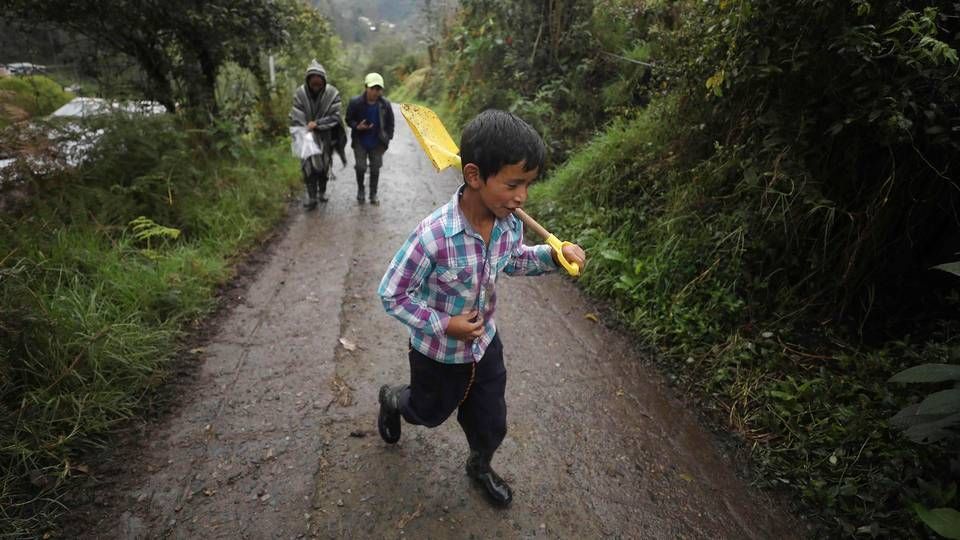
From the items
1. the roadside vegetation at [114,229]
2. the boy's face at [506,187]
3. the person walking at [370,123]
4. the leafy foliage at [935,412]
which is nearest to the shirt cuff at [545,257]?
the boy's face at [506,187]

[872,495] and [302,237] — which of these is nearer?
[872,495]

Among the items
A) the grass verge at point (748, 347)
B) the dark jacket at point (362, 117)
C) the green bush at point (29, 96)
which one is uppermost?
the green bush at point (29, 96)

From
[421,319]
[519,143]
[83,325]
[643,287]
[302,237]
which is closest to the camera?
[519,143]

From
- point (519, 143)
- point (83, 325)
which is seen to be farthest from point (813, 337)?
point (83, 325)

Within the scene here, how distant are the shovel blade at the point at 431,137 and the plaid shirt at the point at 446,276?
0.40 meters

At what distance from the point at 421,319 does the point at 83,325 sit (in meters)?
2.47

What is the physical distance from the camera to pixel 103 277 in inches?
137

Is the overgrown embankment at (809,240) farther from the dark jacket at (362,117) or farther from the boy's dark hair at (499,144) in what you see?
the dark jacket at (362,117)

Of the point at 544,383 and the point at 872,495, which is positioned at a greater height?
the point at 872,495

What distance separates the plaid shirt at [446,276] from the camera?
1.74 meters

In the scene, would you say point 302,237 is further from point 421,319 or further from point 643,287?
point 421,319

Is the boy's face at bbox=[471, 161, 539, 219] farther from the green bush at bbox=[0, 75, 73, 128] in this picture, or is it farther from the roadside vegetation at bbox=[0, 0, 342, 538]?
the green bush at bbox=[0, 75, 73, 128]

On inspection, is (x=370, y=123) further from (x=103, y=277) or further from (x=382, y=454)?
(x=382, y=454)

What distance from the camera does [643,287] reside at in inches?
154
